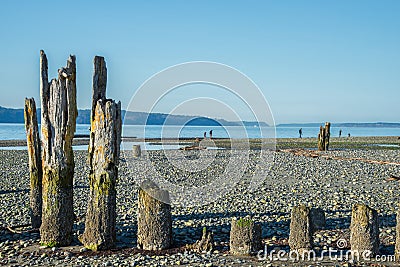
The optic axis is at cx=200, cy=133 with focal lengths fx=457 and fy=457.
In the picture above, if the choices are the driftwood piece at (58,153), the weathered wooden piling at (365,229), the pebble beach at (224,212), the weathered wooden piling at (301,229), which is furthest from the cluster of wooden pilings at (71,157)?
the weathered wooden piling at (365,229)

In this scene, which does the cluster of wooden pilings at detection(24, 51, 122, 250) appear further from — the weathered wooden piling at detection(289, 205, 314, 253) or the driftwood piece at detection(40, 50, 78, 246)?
the weathered wooden piling at detection(289, 205, 314, 253)

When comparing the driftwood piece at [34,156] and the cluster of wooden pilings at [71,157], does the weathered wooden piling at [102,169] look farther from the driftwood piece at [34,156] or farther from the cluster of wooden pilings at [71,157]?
the driftwood piece at [34,156]

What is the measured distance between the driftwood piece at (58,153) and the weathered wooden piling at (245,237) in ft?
10.6

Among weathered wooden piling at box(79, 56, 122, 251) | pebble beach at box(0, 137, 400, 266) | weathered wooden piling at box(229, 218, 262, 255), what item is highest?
weathered wooden piling at box(79, 56, 122, 251)

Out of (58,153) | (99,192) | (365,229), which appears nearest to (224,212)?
(99,192)

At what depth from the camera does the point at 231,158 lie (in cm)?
3341

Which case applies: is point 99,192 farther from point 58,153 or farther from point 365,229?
point 365,229

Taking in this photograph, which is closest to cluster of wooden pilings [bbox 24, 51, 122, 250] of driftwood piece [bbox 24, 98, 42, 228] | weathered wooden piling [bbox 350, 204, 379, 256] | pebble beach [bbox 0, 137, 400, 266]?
pebble beach [bbox 0, 137, 400, 266]

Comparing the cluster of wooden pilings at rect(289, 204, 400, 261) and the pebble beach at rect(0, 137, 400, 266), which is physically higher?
the cluster of wooden pilings at rect(289, 204, 400, 261)

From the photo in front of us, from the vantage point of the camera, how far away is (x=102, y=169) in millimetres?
8445

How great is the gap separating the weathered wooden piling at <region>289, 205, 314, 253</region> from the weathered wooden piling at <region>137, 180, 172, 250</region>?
228cm

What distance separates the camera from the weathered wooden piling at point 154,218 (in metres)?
8.35

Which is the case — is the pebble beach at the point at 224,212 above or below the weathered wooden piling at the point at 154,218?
below

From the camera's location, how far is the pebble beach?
8.05m
